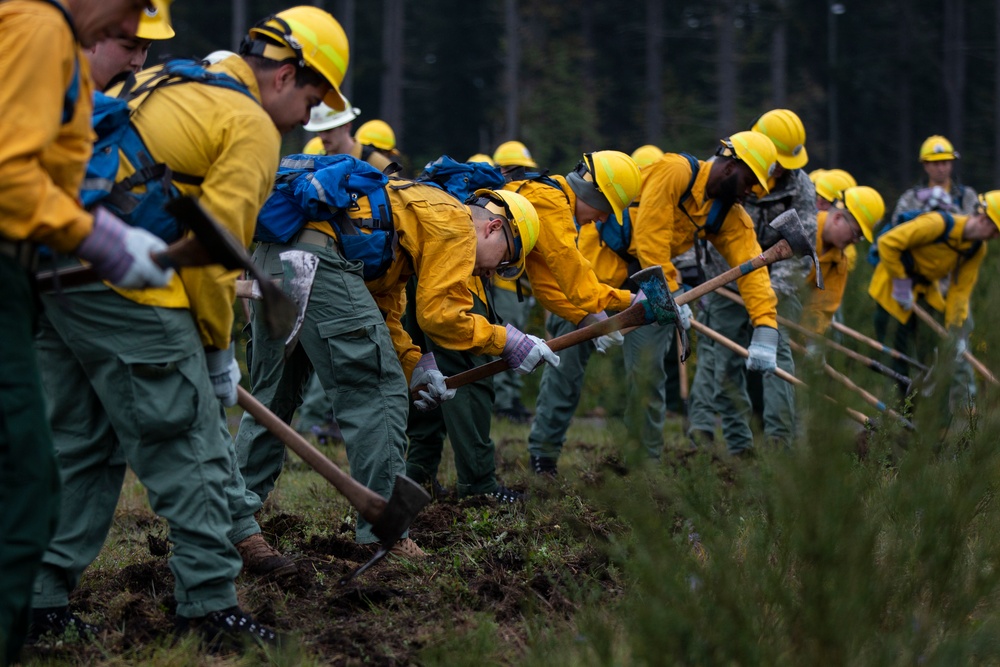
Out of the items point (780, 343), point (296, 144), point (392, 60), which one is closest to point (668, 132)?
point (392, 60)

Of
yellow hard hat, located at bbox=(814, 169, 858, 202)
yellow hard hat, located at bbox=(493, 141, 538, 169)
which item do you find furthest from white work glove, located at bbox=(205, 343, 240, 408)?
yellow hard hat, located at bbox=(493, 141, 538, 169)

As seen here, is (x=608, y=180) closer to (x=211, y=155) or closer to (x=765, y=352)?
(x=765, y=352)

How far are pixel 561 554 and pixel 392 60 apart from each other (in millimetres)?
22595

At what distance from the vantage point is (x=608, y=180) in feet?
21.6

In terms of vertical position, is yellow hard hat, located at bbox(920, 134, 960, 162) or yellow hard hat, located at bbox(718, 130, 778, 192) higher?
yellow hard hat, located at bbox(718, 130, 778, 192)

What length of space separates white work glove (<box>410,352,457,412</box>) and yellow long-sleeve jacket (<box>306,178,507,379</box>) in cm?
40

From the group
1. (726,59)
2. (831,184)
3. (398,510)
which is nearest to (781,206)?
(831,184)

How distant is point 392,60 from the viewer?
2617cm

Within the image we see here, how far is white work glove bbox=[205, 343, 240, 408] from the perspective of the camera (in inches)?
146

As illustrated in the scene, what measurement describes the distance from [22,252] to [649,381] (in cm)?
159

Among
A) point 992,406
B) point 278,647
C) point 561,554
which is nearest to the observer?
point 278,647

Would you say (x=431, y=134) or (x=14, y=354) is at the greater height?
(x=14, y=354)

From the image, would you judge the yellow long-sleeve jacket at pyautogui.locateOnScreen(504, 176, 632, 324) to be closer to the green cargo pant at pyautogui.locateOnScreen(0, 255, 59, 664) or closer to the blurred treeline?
the green cargo pant at pyautogui.locateOnScreen(0, 255, 59, 664)

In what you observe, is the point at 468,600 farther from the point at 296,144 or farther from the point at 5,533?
the point at 296,144
